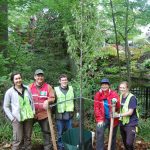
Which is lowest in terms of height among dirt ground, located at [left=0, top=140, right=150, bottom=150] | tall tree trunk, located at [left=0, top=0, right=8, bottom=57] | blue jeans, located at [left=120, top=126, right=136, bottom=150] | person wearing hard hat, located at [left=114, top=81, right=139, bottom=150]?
dirt ground, located at [left=0, top=140, right=150, bottom=150]

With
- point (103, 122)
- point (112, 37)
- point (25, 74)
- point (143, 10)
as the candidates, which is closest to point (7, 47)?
point (25, 74)

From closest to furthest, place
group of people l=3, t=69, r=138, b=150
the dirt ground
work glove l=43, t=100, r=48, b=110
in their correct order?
1. work glove l=43, t=100, r=48, b=110
2. group of people l=3, t=69, r=138, b=150
3. the dirt ground

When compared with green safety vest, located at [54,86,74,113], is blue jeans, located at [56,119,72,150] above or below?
below

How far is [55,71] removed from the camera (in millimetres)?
11180

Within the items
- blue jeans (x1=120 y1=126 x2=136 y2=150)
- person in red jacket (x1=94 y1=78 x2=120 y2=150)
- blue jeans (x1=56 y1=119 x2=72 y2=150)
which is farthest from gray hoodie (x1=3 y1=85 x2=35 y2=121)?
blue jeans (x1=120 y1=126 x2=136 y2=150)

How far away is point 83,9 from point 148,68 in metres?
7.38

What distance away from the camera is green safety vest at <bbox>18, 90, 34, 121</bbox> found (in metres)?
6.36

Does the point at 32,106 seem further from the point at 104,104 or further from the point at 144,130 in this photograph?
the point at 144,130

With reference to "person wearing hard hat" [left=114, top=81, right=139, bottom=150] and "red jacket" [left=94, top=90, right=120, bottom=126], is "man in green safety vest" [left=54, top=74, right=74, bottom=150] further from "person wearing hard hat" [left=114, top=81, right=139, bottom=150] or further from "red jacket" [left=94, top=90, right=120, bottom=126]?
"person wearing hard hat" [left=114, top=81, right=139, bottom=150]

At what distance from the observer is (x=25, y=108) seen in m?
6.39

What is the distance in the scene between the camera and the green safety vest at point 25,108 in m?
6.36

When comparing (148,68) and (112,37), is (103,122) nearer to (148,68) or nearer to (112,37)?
(112,37)

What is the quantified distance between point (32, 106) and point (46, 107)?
1.26ft

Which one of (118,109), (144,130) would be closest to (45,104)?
(118,109)
